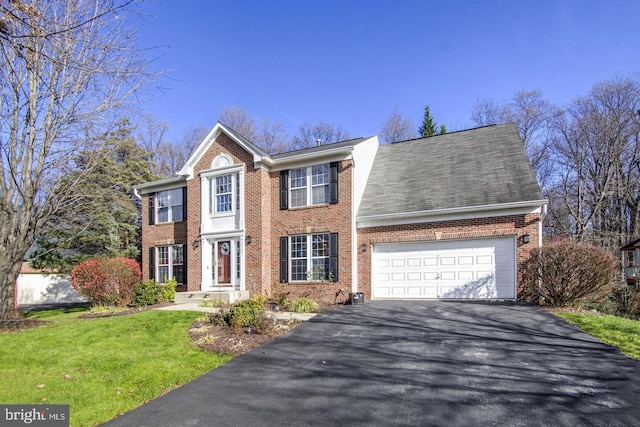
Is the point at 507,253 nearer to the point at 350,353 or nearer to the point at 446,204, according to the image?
the point at 446,204

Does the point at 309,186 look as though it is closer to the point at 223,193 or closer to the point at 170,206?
the point at 223,193

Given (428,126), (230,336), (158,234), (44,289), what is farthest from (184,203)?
(428,126)

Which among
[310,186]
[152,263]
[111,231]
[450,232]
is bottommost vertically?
[152,263]

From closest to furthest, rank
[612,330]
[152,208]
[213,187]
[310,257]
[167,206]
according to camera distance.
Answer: [612,330] < [310,257] < [213,187] < [167,206] < [152,208]

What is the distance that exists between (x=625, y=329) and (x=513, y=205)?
4.70 meters

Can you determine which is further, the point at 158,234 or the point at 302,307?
the point at 158,234

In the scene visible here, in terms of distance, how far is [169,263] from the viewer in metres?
17.0

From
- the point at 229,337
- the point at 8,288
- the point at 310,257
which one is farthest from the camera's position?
the point at 310,257

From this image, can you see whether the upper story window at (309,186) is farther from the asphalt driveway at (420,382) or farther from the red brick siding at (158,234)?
the asphalt driveway at (420,382)

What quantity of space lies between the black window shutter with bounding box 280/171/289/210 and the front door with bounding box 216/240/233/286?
2659 mm

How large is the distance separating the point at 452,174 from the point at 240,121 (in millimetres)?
24304

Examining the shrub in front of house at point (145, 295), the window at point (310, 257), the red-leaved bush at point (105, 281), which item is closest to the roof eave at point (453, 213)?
the window at point (310, 257)

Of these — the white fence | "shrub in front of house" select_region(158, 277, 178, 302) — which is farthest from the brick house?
the white fence

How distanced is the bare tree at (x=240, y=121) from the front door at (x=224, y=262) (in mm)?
20278
